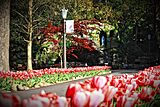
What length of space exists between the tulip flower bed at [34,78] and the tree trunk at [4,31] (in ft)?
1.29

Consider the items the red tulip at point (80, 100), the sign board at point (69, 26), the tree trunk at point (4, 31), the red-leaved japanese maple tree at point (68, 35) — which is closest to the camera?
the red tulip at point (80, 100)

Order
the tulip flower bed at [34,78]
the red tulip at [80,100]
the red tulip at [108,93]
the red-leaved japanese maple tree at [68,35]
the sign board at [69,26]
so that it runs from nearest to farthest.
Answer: the red tulip at [80,100], the red tulip at [108,93], the tulip flower bed at [34,78], the sign board at [69,26], the red-leaved japanese maple tree at [68,35]

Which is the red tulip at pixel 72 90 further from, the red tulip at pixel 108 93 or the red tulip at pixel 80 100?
the red tulip at pixel 108 93

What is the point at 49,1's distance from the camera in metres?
16.0

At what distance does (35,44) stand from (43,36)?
3.05 metres

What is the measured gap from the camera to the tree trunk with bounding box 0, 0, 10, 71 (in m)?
9.22

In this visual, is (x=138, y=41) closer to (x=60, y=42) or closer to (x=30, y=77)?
(x=60, y=42)

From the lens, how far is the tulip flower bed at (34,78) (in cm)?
894

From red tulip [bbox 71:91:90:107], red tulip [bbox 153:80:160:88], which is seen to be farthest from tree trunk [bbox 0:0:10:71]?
red tulip [bbox 71:91:90:107]

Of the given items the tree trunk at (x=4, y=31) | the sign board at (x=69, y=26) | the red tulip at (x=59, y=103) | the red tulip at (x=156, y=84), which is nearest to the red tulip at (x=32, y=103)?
the red tulip at (x=59, y=103)

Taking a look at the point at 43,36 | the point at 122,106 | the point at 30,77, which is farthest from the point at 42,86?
the point at 122,106

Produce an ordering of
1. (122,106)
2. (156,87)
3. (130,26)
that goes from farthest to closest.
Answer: (130,26) → (156,87) → (122,106)

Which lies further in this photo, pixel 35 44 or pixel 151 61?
pixel 151 61

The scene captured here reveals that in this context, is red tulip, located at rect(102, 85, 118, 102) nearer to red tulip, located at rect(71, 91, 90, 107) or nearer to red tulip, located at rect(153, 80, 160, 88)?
red tulip, located at rect(71, 91, 90, 107)
